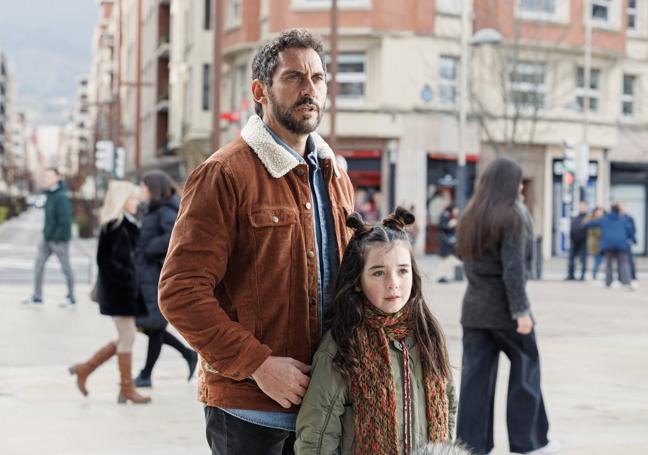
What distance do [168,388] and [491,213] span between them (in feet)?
12.9

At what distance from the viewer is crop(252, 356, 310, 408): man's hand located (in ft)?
11.0

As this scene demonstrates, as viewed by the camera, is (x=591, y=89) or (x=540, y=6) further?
(x=591, y=89)

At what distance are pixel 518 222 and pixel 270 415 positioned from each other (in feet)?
12.8

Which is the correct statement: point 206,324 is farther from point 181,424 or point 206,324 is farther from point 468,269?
point 181,424

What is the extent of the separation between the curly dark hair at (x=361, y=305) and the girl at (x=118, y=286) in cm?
579

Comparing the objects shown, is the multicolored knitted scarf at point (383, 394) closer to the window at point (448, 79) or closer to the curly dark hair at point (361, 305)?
the curly dark hair at point (361, 305)

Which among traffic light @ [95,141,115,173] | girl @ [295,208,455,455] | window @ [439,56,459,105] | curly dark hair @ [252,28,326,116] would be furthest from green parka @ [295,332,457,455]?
traffic light @ [95,141,115,173]

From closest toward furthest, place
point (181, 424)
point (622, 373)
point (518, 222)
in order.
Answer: point (518, 222) → point (181, 424) → point (622, 373)

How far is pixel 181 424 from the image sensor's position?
820 cm

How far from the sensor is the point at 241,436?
3506mm

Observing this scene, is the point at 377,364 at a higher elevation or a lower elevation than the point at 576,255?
higher

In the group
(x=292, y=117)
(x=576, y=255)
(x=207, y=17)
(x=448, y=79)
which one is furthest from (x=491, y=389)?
(x=207, y=17)

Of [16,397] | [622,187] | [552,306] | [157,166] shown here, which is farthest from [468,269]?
[157,166]

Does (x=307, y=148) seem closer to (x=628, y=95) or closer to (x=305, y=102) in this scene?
(x=305, y=102)
